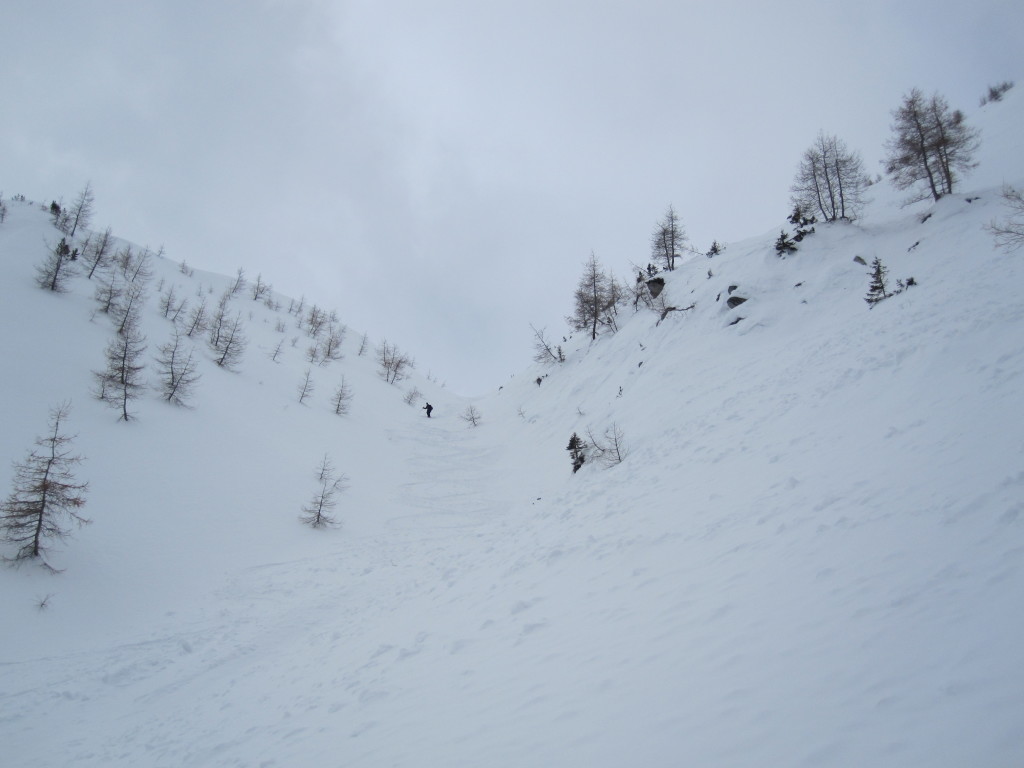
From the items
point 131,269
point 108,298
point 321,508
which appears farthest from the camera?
→ point 131,269

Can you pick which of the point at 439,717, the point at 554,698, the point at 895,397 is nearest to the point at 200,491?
the point at 439,717

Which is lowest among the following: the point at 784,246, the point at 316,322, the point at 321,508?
the point at 321,508

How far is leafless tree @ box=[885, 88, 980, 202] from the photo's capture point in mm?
25359

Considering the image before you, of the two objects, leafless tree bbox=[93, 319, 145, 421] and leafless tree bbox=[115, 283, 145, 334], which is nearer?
leafless tree bbox=[93, 319, 145, 421]

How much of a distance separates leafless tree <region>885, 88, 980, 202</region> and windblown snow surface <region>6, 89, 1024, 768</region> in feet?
7.13

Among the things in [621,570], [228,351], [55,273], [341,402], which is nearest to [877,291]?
[621,570]

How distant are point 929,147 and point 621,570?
35.5 m

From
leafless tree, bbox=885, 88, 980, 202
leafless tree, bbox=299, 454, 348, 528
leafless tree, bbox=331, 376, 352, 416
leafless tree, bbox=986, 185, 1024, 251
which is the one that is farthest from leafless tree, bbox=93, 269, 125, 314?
leafless tree, bbox=885, 88, 980, 202

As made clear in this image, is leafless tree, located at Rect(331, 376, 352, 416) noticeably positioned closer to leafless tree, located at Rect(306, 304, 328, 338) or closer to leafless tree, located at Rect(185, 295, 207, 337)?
leafless tree, located at Rect(185, 295, 207, 337)

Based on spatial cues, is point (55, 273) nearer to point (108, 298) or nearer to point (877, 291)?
point (108, 298)

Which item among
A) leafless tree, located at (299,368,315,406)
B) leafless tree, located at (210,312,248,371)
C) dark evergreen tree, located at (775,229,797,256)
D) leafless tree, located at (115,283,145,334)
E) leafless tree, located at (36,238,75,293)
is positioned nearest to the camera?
dark evergreen tree, located at (775,229,797,256)

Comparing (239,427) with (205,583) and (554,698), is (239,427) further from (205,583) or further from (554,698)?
(554,698)

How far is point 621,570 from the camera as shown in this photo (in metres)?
8.65

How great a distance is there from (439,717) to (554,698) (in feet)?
6.38
